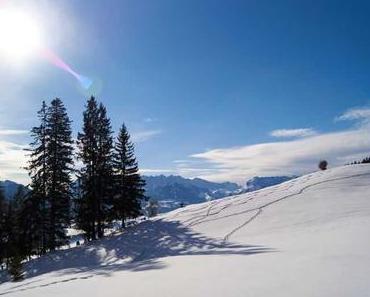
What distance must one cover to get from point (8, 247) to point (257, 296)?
46.8 metres

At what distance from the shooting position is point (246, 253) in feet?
38.8

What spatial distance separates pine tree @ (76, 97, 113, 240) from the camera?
128 feet

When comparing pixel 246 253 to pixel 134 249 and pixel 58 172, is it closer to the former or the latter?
pixel 134 249

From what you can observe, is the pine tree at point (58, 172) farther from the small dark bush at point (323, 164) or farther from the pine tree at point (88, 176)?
the small dark bush at point (323, 164)

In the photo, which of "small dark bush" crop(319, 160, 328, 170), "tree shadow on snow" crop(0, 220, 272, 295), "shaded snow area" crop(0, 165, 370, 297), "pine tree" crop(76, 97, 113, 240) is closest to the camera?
"shaded snow area" crop(0, 165, 370, 297)

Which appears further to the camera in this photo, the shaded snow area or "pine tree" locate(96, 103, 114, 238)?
"pine tree" locate(96, 103, 114, 238)

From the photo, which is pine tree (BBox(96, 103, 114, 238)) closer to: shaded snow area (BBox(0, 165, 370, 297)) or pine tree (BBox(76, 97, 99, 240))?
pine tree (BBox(76, 97, 99, 240))

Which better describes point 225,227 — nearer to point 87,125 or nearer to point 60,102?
point 87,125

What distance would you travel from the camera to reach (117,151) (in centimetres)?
4250

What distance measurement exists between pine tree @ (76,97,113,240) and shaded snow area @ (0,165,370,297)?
8.81m

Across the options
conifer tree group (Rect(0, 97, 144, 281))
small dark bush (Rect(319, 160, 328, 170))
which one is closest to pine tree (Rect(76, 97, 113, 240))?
conifer tree group (Rect(0, 97, 144, 281))

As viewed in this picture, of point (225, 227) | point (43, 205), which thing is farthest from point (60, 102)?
point (225, 227)

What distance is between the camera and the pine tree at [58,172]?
125ft

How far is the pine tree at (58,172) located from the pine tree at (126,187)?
454cm
